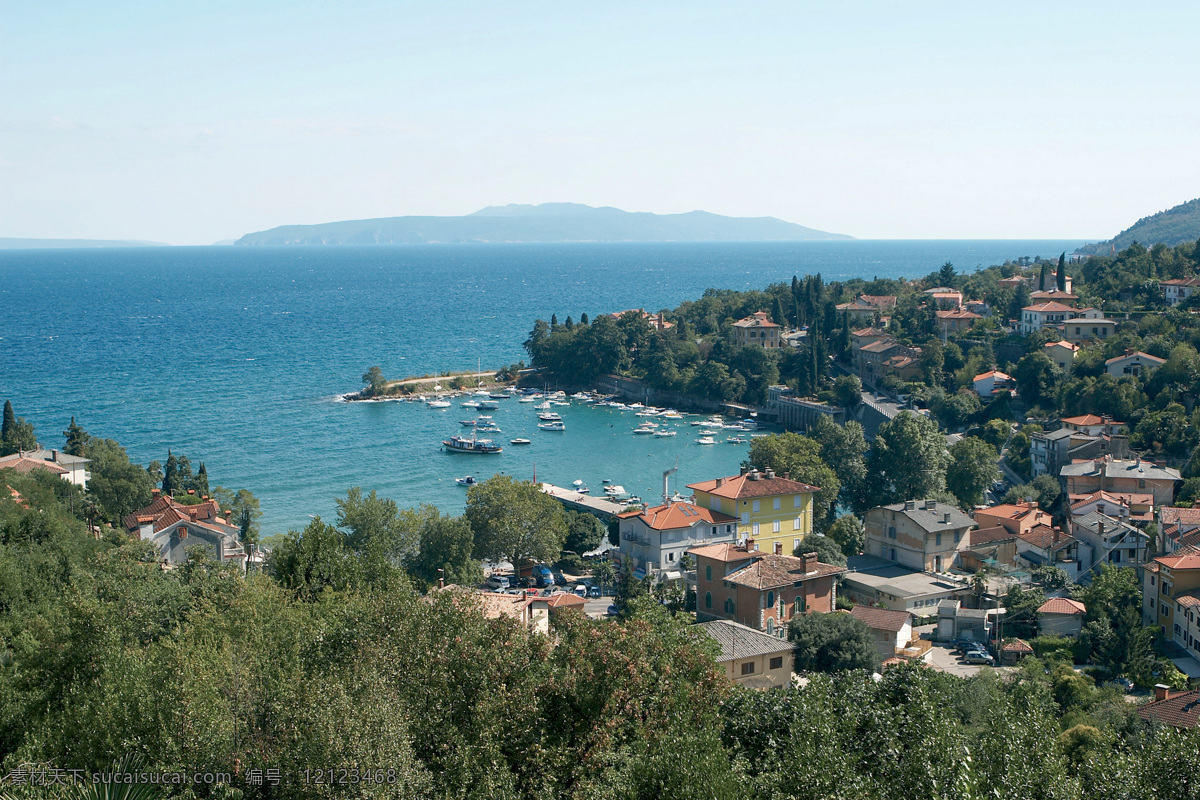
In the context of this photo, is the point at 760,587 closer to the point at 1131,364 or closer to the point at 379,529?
the point at 379,529

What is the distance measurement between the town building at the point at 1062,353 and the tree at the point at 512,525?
33.6m

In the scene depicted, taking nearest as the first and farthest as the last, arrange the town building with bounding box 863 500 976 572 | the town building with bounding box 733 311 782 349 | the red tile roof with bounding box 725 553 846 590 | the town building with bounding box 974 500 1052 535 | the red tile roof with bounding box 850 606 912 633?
the red tile roof with bounding box 850 606 912 633, the red tile roof with bounding box 725 553 846 590, the town building with bounding box 863 500 976 572, the town building with bounding box 974 500 1052 535, the town building with bounding box 733 311 782 349

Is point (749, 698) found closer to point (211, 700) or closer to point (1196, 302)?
point (211, 700)

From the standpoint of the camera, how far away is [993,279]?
84375 mm

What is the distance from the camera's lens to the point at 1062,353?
5525cm

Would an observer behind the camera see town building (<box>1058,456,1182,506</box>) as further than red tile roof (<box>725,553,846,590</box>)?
Yes

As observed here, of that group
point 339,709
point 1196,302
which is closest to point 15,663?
point 339,709

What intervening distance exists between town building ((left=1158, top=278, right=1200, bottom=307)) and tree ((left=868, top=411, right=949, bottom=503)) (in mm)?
28938

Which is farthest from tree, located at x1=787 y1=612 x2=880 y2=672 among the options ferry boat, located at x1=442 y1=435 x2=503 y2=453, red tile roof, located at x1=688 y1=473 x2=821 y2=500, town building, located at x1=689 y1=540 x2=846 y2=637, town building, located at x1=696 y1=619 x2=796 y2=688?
ferry boat, located at x1=442 y1=435 x2=503 y2=453

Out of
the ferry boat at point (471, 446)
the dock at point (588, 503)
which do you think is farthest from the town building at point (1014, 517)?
the ferry boat at point (471, 446)

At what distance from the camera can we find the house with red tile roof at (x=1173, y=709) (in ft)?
64.2

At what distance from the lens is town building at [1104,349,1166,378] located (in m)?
49.8

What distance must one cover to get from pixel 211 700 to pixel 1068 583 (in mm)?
26454

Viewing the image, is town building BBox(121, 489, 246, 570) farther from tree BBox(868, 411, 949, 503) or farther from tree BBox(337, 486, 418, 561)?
tree BBox(868, 411, 949, 503)
